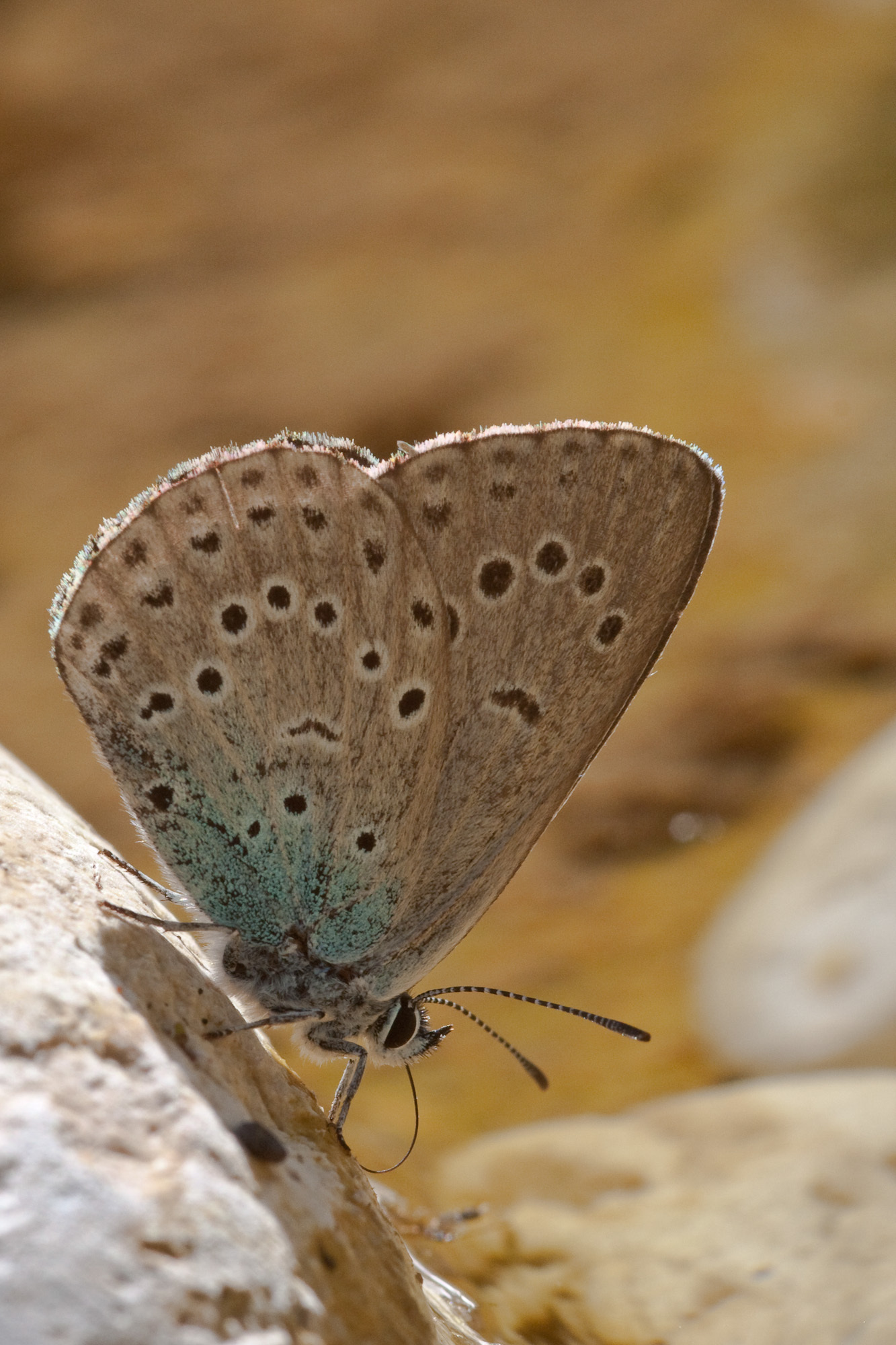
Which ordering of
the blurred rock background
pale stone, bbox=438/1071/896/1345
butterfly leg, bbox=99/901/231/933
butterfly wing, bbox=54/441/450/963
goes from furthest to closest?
the blurred rock background → pale stone, bbox=438/1071/896/1345 → butterfly wing, bbox=54/441/450/963 → butterfly leg, bbox=99/901/231/933

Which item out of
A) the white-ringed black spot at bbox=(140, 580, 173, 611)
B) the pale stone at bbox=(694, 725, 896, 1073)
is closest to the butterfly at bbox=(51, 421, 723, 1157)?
the white-ringed black spot at bbox=(140, 580, 173, 611)

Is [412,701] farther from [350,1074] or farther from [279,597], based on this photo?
[350,1074]

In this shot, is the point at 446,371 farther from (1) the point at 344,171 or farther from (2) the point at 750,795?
(2) the point at 750,795

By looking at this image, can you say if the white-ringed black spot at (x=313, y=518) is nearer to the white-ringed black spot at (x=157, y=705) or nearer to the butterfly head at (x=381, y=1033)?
the white-ringed black spot at (x=157, y=705)

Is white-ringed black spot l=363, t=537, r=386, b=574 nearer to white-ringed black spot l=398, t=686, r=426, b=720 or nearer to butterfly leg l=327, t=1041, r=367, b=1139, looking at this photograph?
white-ringed black spot l=398, t=686, r=426, b=720

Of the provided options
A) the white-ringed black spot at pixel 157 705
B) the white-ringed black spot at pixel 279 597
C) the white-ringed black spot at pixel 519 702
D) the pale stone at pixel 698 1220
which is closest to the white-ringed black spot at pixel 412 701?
the white-ringed black spot at pixel 519 702

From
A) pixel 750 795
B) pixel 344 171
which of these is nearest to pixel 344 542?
pixel 750 795
